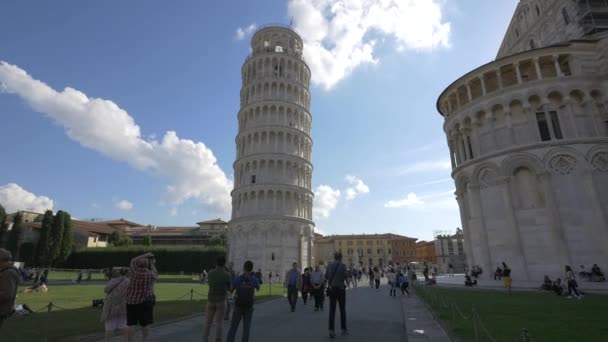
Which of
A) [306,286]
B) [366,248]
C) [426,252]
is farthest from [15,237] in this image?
[426,252]

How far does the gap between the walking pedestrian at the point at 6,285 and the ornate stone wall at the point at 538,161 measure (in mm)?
26913

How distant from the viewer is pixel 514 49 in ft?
124

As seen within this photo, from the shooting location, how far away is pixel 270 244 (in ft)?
141

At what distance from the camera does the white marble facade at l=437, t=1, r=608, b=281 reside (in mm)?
22219

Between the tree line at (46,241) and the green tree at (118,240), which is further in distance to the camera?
the green tree at (118,240)

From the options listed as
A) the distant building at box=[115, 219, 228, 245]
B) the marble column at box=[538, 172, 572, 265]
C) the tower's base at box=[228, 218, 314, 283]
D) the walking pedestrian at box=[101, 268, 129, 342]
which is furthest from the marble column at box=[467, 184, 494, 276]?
the distant building at box=[115, 219, 228, 245]

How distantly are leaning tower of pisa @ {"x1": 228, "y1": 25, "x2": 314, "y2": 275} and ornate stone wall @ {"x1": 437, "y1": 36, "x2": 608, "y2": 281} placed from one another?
23.2 m

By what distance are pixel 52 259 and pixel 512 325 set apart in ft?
216

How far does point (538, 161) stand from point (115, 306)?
1067 inches

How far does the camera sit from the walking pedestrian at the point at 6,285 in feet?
16.9

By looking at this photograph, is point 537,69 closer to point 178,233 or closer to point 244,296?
point 244,296

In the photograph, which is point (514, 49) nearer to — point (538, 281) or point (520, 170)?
point (520, 170)

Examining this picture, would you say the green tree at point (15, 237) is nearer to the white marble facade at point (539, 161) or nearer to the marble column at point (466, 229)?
the marble column at point (466, 229)

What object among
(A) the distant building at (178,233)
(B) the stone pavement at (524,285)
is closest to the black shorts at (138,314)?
(B) the stone pavement at (524,285)
